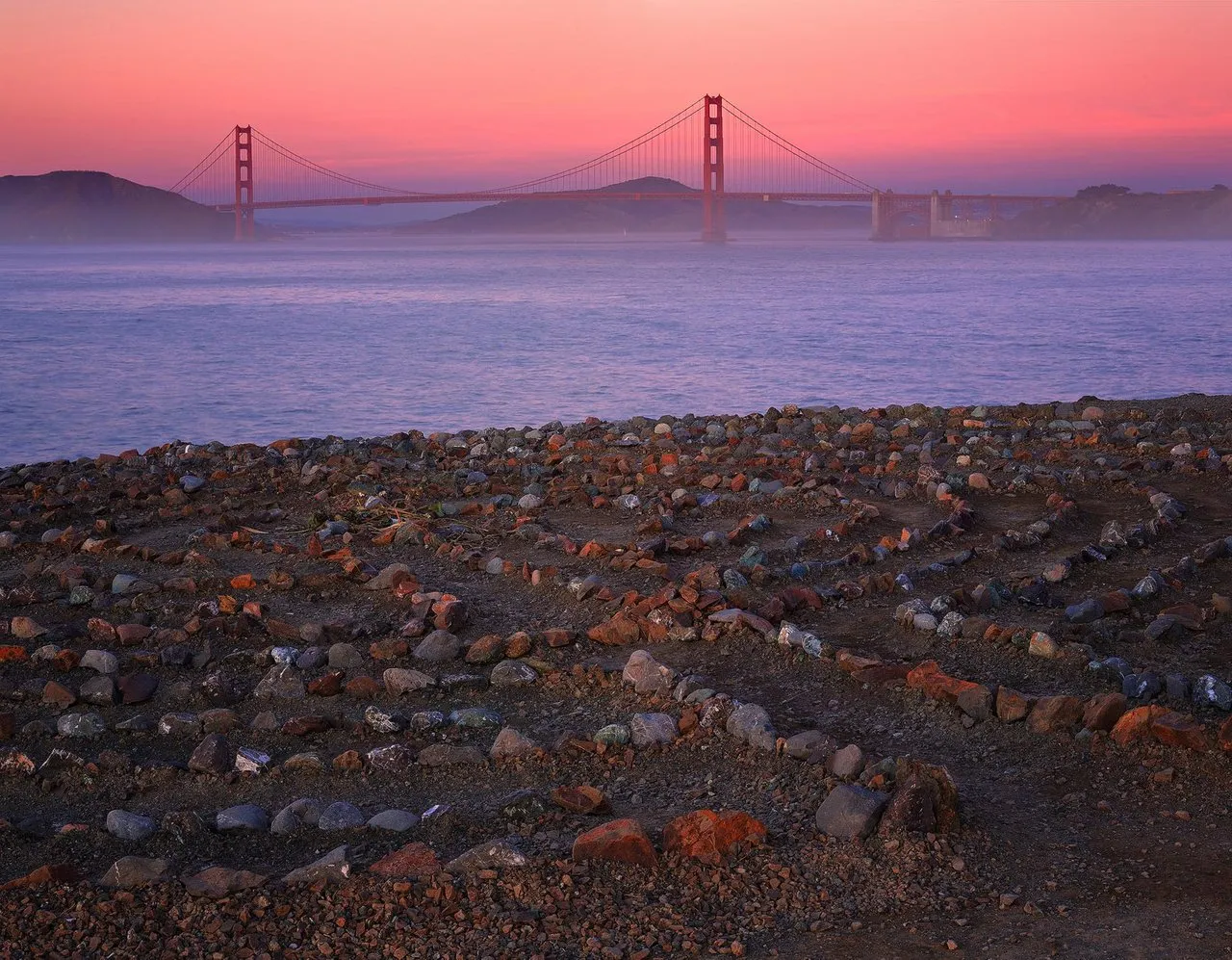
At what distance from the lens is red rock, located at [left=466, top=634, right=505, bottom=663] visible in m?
4.46

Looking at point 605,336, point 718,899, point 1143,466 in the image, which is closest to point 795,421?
point 1143,466

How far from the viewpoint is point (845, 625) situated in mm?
4707

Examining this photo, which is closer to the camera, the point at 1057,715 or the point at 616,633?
the point at 1057,715

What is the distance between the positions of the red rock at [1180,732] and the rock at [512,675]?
1966 millimetres

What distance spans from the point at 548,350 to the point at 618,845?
20.8 m

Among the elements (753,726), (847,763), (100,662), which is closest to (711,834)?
(847,763)

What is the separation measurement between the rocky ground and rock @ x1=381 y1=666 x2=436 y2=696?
1 centimetres

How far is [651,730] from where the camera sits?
12.0 ft

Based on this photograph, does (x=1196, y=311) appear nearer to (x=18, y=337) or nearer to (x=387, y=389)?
(x=387, y=389)

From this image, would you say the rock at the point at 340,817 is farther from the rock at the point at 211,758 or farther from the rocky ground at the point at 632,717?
the rock at the point at 211,758

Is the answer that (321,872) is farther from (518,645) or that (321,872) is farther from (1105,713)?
(1105,713)

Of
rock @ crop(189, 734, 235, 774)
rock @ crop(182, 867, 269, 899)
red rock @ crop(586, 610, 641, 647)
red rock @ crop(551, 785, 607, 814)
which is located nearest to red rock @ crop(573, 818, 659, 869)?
red rock @ crop(551, 785, 607, 814)

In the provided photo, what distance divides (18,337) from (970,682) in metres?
27.5

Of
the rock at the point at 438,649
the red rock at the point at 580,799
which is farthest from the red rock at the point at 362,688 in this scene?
the red rock at the point at 580,799
